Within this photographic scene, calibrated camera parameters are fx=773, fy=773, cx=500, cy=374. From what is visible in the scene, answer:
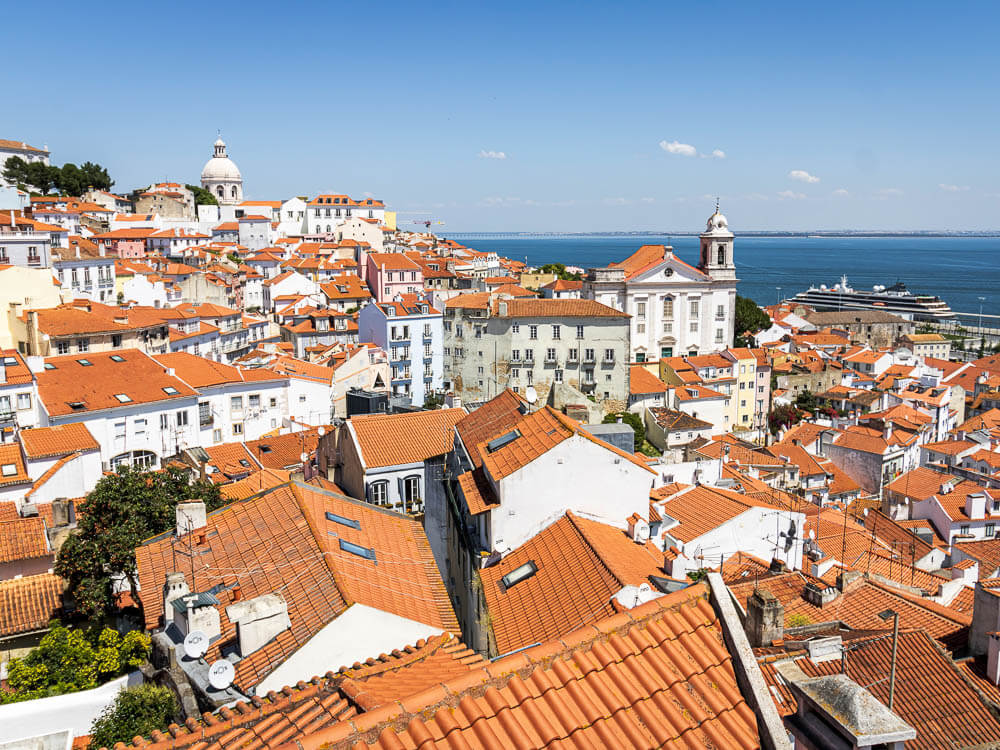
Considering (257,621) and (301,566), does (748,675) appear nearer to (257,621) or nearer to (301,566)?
(257,621)

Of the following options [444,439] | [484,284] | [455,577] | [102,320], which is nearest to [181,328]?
[102,320]

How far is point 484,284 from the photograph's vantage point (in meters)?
63.3

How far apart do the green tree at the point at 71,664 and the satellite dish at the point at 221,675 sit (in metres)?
3.69

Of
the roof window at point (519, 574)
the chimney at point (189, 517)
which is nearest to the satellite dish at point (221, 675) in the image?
the chimney at point (189, 517)

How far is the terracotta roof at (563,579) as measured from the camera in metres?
9.40

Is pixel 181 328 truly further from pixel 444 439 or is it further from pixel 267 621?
pixel 267 621

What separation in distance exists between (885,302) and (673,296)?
95.9 metres

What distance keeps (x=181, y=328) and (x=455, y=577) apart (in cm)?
3662

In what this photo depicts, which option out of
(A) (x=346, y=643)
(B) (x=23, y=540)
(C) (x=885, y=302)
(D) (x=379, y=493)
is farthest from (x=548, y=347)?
(C) (x=885, y=302)

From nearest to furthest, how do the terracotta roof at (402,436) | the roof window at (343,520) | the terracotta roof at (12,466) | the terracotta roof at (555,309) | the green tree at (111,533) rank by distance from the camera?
the roof window at (343,520), the green tree at (111,533), the terracotta roof at (402,436), the terracotta roof at (12,466), the terracotta roof at (555,309)

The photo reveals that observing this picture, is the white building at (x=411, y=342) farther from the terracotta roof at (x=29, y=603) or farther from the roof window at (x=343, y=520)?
the roof window at (x=343, y=520)

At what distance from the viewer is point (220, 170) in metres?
113

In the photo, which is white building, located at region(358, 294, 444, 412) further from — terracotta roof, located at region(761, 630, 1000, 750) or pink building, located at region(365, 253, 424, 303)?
terracotta roof, located at region(761, 630, 1000, 750)

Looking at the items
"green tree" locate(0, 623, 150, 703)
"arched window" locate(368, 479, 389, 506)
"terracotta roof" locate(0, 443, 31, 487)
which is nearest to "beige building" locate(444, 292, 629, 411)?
"terracotta roof" locate(0, 443, 31, 487)
